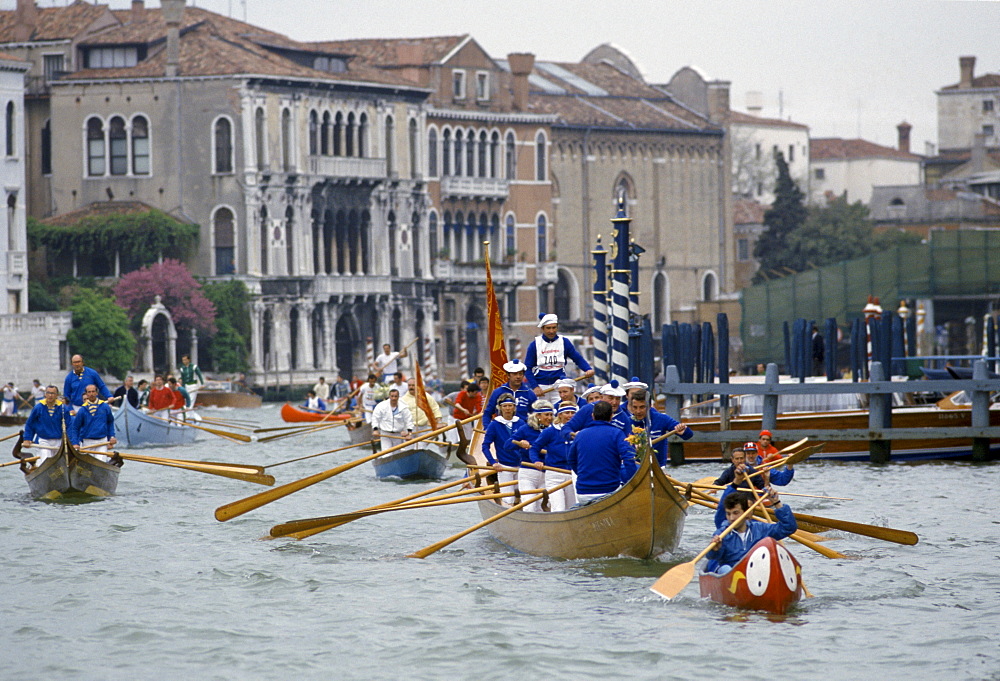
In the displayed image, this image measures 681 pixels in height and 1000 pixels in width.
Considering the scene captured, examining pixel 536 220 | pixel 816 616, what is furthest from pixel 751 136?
pixel 816 616

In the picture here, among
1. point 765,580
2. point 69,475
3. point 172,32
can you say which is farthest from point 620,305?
point 172,32

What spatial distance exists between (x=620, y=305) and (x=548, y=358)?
15.7 ft

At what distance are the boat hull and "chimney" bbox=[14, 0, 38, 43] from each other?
144 feet

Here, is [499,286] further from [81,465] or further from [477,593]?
[477,593]

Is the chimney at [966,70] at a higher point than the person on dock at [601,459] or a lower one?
higher

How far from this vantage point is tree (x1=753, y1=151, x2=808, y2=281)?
7812 cm

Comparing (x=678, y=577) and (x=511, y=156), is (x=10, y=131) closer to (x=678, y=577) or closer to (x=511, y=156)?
(x=511, y=156)

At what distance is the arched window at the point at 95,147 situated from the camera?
56.4m

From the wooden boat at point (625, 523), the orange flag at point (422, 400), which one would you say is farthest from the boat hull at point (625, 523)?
the orange flag at point (422, 400)

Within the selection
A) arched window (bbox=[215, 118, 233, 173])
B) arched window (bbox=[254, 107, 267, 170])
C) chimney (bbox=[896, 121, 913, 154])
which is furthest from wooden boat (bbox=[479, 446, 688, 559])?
chimney (bbox=[896, 121, 913, 154])

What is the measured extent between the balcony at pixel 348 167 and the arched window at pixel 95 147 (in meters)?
5.85

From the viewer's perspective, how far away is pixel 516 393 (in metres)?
18.4

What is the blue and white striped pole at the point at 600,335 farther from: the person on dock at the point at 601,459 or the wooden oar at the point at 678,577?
the wooden oar at the point at 678,577

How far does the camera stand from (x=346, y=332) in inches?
2376
